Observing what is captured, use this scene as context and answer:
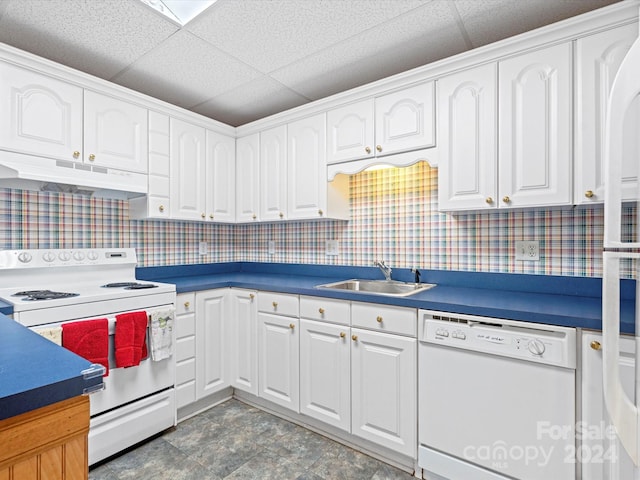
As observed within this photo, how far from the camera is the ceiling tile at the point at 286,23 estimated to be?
169cm

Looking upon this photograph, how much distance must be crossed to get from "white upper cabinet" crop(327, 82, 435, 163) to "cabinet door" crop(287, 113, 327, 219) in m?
0.09

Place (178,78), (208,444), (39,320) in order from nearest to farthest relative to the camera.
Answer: (39,320), (208,444), (178,78)

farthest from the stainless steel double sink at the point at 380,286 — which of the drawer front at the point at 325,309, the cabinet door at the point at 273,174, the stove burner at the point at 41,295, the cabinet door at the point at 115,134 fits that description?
the cabinet door at the point at 115,134

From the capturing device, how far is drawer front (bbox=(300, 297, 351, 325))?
1.99 meters

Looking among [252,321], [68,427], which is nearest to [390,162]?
[252,321]

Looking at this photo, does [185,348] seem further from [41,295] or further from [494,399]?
[494,399]

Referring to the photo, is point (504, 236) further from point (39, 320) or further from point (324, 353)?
point (39, 320)

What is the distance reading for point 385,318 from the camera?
184 centimetres

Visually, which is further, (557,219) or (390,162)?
(390,162)

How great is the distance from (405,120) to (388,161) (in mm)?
254

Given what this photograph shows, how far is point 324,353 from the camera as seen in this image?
2090mm

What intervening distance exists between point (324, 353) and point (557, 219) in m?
1.50

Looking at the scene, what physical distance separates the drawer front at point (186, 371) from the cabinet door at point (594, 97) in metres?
2.38

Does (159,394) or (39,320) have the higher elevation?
(39,320)
